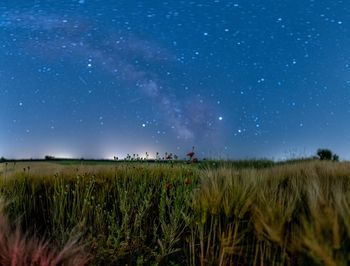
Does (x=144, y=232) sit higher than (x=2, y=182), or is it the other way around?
(x=2, y=182)

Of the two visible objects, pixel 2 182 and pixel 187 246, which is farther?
pixel 2 182

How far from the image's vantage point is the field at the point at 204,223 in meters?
2.22

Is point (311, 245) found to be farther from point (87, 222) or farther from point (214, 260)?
point (87, 222)

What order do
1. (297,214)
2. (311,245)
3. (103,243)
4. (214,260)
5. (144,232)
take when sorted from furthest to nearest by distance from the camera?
1. (144,232)
2. (103,243)
3. (214,260)
4. (297,214)
5. (311,245)

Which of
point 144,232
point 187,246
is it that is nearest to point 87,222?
point 144,232

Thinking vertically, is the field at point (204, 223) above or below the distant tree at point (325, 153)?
below

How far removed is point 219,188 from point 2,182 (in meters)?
3.63

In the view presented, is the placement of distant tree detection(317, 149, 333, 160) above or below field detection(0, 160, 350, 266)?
above

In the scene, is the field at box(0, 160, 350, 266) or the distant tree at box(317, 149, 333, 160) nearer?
the field at box(0, 160, 350, 266)

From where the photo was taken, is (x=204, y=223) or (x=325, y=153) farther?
(x=325, y=153)

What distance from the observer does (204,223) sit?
4121mm

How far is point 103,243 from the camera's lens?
15.8ft

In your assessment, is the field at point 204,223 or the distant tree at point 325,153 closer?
the field at point 204,223

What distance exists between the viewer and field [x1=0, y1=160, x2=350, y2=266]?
87.6 inches
